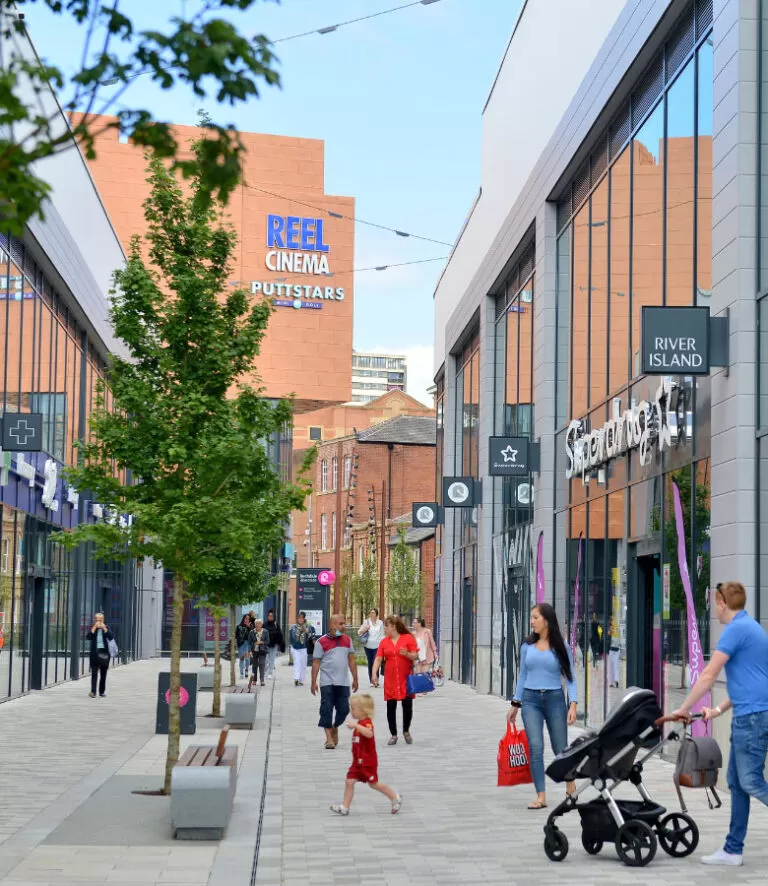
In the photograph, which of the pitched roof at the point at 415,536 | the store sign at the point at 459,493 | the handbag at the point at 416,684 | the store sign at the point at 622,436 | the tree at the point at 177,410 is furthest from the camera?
the pitched roof at the point at 415,536

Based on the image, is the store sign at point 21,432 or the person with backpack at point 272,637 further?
the person with backpack at point 272,637

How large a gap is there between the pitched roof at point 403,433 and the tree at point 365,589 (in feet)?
36.5

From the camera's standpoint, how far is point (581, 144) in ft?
72.1

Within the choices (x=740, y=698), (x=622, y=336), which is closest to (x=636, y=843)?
(x=740, y=698)

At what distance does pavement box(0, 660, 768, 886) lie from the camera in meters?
9.17

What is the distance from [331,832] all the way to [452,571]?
97.9 feet

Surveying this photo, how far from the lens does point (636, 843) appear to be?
9383mm

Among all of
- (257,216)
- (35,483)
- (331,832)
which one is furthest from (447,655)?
(257,216)

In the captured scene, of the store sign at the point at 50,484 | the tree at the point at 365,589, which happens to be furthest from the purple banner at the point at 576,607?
the tree at the point at 365,589

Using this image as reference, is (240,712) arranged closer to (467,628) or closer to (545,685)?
(545,685)

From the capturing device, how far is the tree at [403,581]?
7681 cm

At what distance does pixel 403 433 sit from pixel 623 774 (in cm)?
8671

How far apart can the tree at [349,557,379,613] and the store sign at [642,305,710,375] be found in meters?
70.5

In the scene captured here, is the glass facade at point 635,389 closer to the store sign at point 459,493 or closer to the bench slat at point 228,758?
the bench slat at point 228,758
